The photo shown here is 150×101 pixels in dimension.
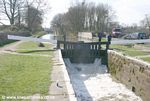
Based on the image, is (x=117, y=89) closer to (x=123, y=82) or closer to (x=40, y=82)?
(x=123, y=82)

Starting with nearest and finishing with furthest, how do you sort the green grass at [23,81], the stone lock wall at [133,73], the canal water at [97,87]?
the green grass at [23,81] < the stone lock wall at [133,73] < the canal water at [97,87]

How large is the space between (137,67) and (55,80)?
5629 mm

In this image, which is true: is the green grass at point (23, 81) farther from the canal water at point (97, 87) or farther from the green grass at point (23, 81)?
the canal water at point (97, 87)

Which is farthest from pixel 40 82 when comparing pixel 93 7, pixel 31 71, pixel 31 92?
pixel 93 7

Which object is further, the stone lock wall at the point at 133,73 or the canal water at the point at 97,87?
the canal water at the point at 97,87

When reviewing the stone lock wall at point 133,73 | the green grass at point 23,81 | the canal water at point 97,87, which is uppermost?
the green grass at point 23,81

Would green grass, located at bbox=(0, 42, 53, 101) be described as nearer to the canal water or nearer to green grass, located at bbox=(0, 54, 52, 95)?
green grass, located at bbox=(0, 54, 52, 95)

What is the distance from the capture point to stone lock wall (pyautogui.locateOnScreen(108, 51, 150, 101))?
12.5m

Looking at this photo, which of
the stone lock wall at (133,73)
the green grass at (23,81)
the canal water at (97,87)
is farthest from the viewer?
the canal water at (97,87)

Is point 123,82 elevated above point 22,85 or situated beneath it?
situated beneath

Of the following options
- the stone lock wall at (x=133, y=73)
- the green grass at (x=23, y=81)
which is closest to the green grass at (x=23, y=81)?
the green grass at (x=23, y=81)

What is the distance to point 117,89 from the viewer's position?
581 inches

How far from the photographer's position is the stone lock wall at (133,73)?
40.9 feet

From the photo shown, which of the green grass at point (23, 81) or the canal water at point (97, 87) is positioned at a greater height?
the green grass at point (23, 81)
